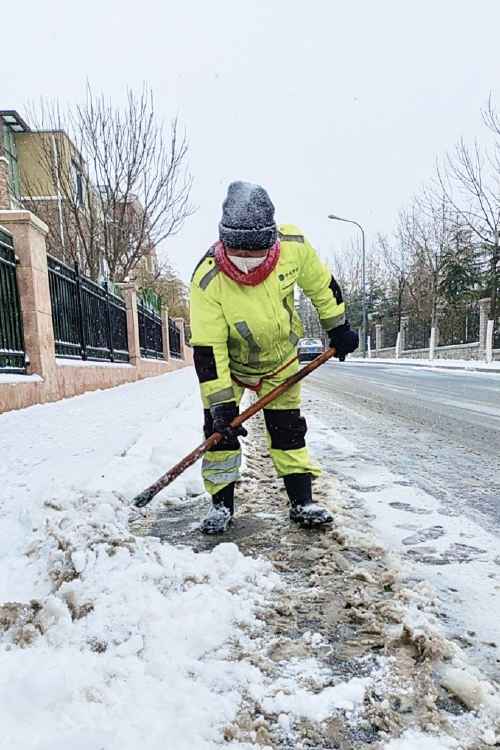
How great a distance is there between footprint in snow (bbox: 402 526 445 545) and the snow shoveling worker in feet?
1.12

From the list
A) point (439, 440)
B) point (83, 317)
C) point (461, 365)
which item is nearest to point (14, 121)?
point (83, 317)

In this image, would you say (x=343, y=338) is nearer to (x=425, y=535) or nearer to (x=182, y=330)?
(x=425, y=535)

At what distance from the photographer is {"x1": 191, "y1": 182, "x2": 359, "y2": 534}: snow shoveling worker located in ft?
7.01

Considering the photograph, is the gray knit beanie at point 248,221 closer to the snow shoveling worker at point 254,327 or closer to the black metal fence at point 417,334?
the snow shoveling worker at point 254,327

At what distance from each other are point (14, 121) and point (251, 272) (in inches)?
956

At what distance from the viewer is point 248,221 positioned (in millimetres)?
2078

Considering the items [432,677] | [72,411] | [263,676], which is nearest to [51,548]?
[263,676]

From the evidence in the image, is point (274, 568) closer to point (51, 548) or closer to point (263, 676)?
point (263, 676)

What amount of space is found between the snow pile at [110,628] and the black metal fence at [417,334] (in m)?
34.3

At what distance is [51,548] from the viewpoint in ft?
6.06

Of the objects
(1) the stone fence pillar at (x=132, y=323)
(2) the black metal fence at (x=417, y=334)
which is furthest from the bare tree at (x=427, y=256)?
(1) the stone fence pillar at (x=132, y=323)

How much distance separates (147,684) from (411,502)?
1670 mm

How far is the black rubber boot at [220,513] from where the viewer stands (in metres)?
2.14

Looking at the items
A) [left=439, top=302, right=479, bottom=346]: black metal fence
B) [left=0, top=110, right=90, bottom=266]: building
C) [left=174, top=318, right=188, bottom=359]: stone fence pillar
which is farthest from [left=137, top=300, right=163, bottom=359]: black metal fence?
[left=439, top=302, right=479, bottom=346]: black metal fence
